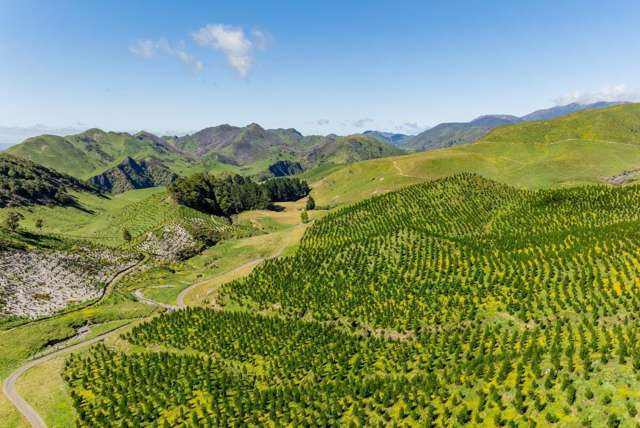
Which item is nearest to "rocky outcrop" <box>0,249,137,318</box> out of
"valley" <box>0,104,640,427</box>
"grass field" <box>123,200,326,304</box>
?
"valley" <box>0,104,640,427</box>

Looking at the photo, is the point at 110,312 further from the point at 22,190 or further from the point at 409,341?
the point at 22,190

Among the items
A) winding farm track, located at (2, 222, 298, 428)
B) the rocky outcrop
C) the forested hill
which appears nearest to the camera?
winding farm track, located at (2, 222, 298, 428)

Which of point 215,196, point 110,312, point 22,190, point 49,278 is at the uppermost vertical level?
point 22,190

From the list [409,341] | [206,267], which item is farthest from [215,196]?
[409,341]

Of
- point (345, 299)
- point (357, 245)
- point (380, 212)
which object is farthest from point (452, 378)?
point (380, 212)

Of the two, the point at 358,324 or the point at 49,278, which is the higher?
the point at 49,278

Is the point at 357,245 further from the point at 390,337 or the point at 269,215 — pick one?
the point at 269,215

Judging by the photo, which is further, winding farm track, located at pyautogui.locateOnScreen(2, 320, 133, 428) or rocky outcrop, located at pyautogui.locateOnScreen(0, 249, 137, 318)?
Result: rocky outcrop, located at pyautogui.locateOnScreen(0, 249, 137, 318)

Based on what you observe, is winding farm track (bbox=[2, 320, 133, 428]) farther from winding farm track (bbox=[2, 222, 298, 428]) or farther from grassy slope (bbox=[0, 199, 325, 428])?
grassy slope (bbox=[0, 199, 325, 428])
